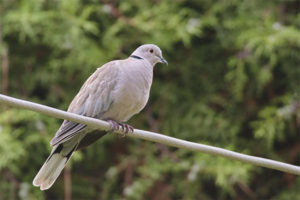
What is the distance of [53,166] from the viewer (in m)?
3.39

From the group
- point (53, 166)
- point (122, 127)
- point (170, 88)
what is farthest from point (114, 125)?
point (170, 88)

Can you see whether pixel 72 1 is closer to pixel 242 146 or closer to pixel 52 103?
pixel 52 103

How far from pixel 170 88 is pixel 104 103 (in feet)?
5.49

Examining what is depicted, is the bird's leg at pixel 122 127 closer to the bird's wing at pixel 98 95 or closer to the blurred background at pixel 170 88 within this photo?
the bird's wing at pixel 98 95

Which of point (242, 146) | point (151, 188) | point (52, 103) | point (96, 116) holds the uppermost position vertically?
point (96, 116)

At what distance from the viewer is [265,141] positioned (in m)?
4.90

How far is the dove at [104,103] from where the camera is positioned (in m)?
3.34

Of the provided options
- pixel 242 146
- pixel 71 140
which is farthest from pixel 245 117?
pixel 71 140

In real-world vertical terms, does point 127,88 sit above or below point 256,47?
above

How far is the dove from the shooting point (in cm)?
334

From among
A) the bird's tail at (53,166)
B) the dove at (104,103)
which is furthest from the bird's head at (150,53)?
the bird's tail at (53,166)

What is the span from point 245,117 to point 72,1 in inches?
67.5

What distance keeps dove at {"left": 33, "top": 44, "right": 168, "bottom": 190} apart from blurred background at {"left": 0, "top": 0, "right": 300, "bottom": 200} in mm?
1111

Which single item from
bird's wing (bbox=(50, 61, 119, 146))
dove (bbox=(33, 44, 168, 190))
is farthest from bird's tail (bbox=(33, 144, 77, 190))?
bird's wing (bbox=(50, 61, 119, 146))
